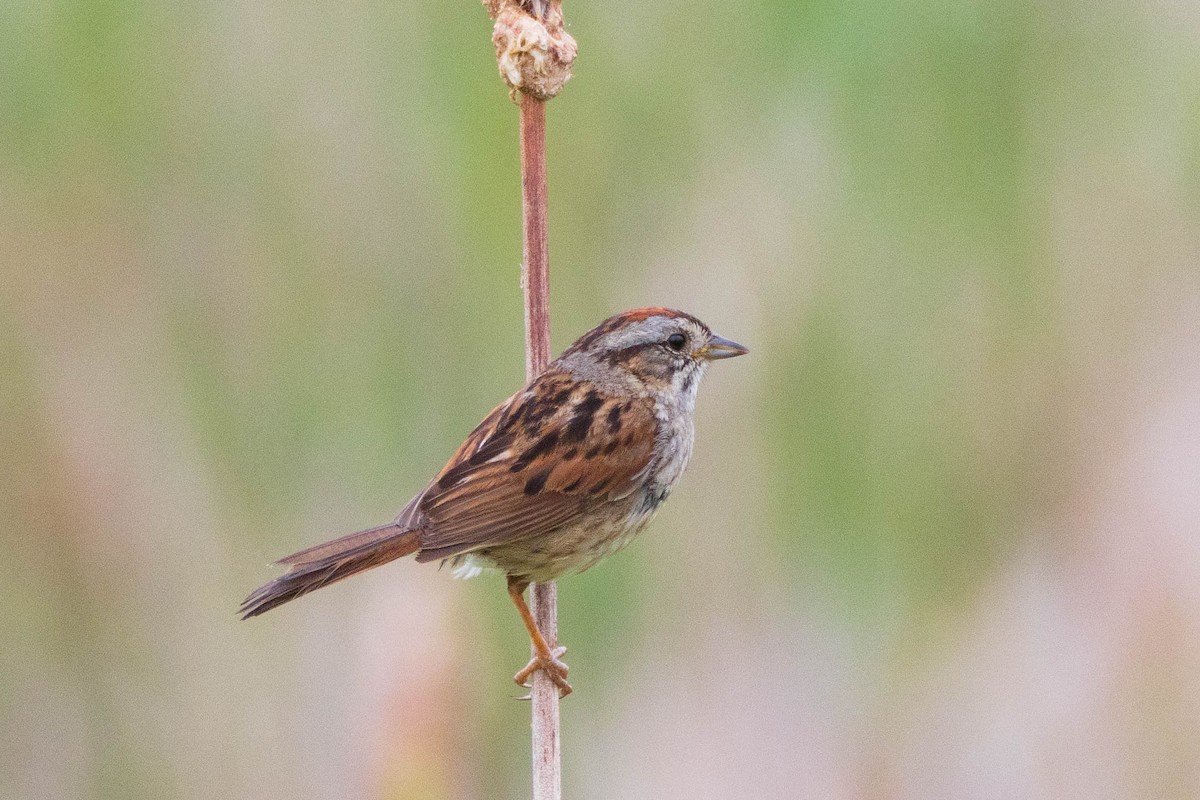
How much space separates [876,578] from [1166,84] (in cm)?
142

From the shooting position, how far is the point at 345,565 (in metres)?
2.73

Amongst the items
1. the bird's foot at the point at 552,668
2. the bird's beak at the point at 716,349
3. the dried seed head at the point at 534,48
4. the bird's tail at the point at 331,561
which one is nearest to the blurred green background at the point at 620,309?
the bird's foot at the point at 552,668

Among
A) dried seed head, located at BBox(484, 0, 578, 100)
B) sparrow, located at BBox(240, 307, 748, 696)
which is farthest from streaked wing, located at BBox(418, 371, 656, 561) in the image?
dried seed head, located at BBox(484, 0, 578, 100)

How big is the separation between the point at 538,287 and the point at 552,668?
2.59 feet

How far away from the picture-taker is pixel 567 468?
313cm

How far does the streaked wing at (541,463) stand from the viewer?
3021mm

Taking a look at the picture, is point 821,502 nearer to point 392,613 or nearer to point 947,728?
point 947,728

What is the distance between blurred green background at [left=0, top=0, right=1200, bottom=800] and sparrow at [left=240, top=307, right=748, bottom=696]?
0.90ft

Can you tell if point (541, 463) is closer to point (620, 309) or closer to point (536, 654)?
point (536, 654)

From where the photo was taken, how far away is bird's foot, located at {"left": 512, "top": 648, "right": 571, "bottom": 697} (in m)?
2.92

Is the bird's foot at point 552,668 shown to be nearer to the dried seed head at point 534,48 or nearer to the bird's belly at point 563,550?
the bird's belly at point 563,550

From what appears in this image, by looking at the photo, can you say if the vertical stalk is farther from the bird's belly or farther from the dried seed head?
the bird's belly

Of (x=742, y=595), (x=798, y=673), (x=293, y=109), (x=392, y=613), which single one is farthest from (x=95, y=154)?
(x=798, y=673)

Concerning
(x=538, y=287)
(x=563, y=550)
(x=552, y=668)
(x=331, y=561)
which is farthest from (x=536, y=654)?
(x=538, y=287)
